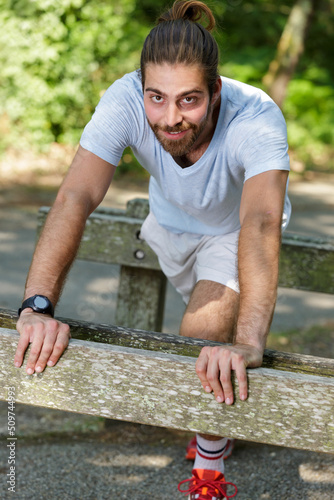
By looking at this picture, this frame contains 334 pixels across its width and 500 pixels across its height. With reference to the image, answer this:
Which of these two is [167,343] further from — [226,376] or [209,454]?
[209,454]

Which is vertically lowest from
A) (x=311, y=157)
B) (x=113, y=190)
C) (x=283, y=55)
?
(x=113, y=190)

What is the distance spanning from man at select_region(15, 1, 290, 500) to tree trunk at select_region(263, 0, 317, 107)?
8.88 m

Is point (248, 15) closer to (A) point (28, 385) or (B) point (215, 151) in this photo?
(B) point (215, 151)

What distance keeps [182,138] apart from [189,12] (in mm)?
597

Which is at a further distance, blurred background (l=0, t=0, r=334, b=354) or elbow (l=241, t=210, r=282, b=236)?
blurred background (l=0, t=0, r=334, b=354)

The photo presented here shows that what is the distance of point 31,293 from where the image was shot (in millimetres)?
2396

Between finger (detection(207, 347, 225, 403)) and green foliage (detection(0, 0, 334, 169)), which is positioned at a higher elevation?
green foliage (detection(0, 0, 334, 169))

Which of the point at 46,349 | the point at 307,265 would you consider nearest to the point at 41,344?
the point at 46,349

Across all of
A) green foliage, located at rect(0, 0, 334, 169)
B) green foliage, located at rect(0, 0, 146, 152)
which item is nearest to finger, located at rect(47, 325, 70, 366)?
green foliage, located at rect(0, 0, 334, 169)

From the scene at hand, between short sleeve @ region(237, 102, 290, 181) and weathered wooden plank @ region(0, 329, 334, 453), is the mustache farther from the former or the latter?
weathered wooden plank @ region(0, 329, 334, 453)

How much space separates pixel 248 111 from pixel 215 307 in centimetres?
86

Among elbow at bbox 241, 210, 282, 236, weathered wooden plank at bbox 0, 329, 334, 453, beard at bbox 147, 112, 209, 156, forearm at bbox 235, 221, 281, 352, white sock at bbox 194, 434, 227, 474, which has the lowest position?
white sock at bbox 194, 434, 227, 474

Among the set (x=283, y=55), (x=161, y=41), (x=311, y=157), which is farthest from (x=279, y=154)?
(x=311, y=157)

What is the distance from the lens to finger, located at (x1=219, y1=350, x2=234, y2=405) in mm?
1887
